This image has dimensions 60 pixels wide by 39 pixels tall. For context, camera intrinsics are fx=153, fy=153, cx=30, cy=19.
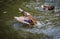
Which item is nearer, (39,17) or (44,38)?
(44,38)

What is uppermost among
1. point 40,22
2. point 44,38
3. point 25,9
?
point 25,9

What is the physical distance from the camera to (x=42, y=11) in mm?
1078

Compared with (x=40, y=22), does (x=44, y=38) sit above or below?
below

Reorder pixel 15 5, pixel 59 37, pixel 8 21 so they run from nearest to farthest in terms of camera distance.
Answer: pixel 59 37, pixel 8 21, pixel 15 5

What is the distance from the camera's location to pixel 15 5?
112cm

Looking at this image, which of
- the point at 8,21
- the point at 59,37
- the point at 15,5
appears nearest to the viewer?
the point at 59,37

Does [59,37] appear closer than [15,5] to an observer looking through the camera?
Yes

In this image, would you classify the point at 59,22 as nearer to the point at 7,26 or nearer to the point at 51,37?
the point at 51,37

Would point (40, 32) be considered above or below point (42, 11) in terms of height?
below

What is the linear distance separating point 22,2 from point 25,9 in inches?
3.3

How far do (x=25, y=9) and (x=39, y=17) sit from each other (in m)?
0.13

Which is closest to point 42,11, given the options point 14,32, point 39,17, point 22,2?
point 39,17

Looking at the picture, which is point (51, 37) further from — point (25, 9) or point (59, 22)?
point (25, 9)

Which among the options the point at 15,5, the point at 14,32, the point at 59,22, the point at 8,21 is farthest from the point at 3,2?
the point at 59,22
